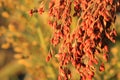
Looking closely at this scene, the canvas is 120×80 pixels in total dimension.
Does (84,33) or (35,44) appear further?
(35,44)

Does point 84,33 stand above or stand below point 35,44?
below

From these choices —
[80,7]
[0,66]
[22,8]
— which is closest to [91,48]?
[80,7]

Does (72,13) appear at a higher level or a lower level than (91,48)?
higher

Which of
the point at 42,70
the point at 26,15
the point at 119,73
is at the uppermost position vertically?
the point at 26,15

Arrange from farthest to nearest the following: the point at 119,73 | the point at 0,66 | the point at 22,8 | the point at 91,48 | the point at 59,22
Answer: the point at 0,66 → the point at 119,73 → the point at 22,8 → the point at 59,22 → the point at 91,48

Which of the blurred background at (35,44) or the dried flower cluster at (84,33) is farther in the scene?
the blurred background at (35,44)

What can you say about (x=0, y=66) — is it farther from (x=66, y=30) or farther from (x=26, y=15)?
(x=66, y=30)

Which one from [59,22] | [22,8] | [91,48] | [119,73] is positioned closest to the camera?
[91,48]

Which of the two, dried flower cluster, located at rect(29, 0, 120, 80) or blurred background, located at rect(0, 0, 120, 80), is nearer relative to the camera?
dried flower cluster, located at rect(29, 0, 120, 80)
